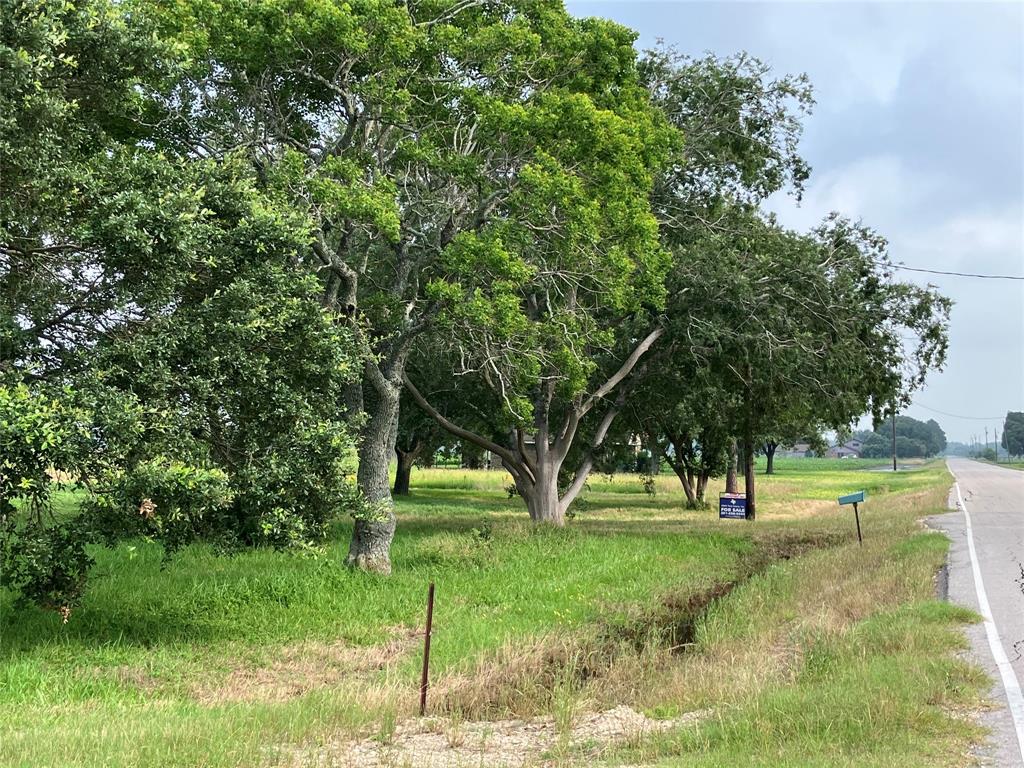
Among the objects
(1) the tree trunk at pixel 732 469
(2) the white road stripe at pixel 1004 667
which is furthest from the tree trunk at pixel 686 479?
(2) the white road stripe at pixel 1004 667

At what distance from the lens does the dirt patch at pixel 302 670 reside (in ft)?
30.9

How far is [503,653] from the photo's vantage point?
10422 millimetres

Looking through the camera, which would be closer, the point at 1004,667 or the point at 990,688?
the point at 990,688

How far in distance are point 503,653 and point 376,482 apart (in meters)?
6.49

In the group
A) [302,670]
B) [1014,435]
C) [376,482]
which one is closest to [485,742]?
[302,670]

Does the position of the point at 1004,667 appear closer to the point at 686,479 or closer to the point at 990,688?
the point at 990,688

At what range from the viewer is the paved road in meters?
6.52

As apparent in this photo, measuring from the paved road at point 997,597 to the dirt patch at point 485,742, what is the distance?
90.7 inches

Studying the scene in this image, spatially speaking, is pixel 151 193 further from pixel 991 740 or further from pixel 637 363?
pixel 637 363

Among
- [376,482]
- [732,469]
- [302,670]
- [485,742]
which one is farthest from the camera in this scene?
[732,469]

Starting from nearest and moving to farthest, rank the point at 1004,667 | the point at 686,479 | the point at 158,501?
the point at 1004,667 → the point at 158,501 → the point at 686,479

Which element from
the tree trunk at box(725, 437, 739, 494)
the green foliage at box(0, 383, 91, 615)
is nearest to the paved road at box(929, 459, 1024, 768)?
the green foliage at box(0, 383, 91, 615)

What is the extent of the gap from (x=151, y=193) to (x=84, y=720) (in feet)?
18.3

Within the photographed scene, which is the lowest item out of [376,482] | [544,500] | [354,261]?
[544,500]
